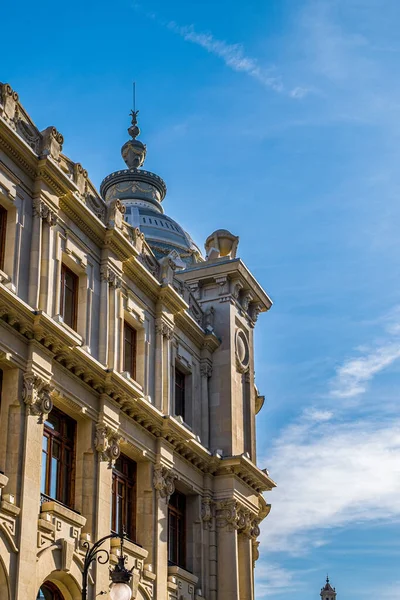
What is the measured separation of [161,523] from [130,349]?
5898mm

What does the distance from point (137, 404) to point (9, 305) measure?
737 centimetres

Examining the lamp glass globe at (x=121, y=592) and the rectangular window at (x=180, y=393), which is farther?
the rectangular window at (x=180, y=393)

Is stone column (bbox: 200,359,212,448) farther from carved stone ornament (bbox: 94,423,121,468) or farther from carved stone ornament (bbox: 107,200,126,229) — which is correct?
carved stone ornament (bbox: 107,200,126,229)

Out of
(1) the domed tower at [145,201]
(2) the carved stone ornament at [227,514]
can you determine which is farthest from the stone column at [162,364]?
(1) the domed tower at [145,201]

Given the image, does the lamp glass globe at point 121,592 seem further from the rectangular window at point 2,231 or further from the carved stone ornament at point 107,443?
the rectangular window at point 2,231

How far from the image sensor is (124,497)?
109ft

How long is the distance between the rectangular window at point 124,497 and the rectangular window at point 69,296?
5.01 m

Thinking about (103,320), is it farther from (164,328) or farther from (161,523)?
(161,523)

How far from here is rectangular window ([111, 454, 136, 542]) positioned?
32406 mm

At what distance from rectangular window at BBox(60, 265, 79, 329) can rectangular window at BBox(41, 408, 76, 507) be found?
2.99 metres

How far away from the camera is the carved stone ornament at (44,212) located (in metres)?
29.7

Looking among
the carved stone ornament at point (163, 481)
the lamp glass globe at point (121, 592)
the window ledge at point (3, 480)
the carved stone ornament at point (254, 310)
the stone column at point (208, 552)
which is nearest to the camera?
the lamp glass globe at point (121, 592)

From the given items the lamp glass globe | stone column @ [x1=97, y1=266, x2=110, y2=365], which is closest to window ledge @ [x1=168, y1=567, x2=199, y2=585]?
stone column @ [x1=97, y1=266, x2=110, y2=365]

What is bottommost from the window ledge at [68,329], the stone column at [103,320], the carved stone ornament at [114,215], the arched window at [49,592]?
the arched window at [49,592]
